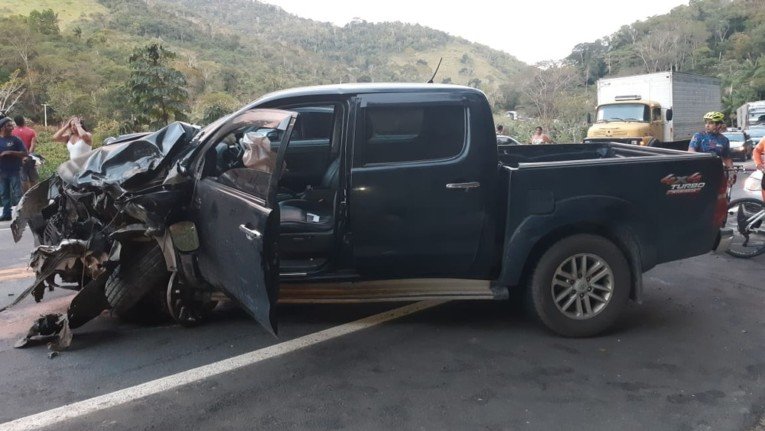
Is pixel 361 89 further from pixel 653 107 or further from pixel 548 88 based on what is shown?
pixel 548 88

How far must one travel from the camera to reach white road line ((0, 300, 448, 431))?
3.62 m

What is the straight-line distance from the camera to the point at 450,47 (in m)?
110

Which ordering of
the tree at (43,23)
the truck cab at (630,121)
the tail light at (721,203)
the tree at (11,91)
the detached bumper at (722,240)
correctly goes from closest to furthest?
the tail light at (721,203)
the detached bumper at (722,240)
the truck cab at (630,121)
the tree at (11,91)
the tree at (43,23)

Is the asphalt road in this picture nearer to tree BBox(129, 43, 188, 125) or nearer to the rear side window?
the rear side window

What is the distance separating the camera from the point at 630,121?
1958 cm

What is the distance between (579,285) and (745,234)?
422 cm

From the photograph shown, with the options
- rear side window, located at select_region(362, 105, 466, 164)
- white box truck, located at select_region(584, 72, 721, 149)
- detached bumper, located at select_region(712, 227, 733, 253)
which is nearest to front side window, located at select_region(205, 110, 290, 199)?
rear side window, located at select_region(362, 105, 466, 164)

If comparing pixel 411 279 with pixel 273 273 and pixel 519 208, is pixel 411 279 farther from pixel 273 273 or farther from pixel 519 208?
pixel 273 273

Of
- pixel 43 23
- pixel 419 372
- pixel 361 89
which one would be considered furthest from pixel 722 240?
pixel 43 23

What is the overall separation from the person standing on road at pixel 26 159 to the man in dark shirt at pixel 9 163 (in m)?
0.14

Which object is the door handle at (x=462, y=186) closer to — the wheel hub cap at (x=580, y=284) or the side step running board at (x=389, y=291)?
the side step running board at (x=389, y=291)

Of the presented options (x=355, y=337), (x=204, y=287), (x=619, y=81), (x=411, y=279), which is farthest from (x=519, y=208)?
(x=619, y=81)

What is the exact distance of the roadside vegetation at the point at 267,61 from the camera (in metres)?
32.7

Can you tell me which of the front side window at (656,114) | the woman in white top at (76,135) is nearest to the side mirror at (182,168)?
the woman in white top at (76,135)
